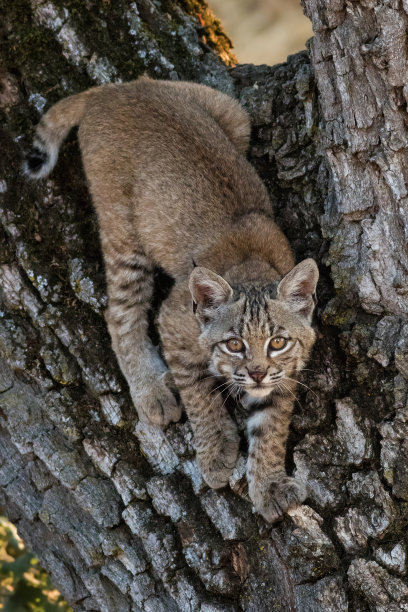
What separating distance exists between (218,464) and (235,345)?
0.78 m

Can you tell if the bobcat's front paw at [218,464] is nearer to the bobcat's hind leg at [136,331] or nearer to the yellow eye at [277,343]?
the bobcat's hind leg at [136,331]

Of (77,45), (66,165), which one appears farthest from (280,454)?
(77,45)

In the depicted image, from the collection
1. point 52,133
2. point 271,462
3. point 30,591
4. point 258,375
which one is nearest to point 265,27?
point 52,133

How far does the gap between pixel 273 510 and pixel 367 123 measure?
226 centimetres

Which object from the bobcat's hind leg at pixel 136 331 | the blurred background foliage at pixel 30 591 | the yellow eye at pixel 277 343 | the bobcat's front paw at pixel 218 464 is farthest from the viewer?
the blurred background foliage at pixel 30 591

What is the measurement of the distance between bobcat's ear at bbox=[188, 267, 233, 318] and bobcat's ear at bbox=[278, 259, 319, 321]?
0.37 metres

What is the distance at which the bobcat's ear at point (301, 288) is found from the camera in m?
4.15

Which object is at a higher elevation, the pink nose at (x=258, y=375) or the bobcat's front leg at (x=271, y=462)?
the pink nose at (x=258, y=375)

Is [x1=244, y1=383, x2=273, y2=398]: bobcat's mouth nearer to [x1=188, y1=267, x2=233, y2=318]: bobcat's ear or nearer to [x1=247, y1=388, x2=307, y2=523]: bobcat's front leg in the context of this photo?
[x1=247, y1=388, x2=307, y2=523]: bobcat's front leg

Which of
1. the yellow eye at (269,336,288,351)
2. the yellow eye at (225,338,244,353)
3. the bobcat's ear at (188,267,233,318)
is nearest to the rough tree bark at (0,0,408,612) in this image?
the yellow eye at (269,336,288,351)

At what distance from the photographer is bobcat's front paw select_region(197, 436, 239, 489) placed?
4.13m

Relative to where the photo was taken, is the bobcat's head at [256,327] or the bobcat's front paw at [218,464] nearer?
the bobcat's front paw at [218,464]

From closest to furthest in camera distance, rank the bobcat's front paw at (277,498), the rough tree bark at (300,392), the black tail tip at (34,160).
Result: the rough tree bark at (300,392) → the bobcat's front paw at (277,498) → the black tail tip at (34,160)

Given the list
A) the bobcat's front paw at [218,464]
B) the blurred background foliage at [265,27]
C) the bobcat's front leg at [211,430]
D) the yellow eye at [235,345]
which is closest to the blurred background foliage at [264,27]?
the blurred background foliage at [265,27]
